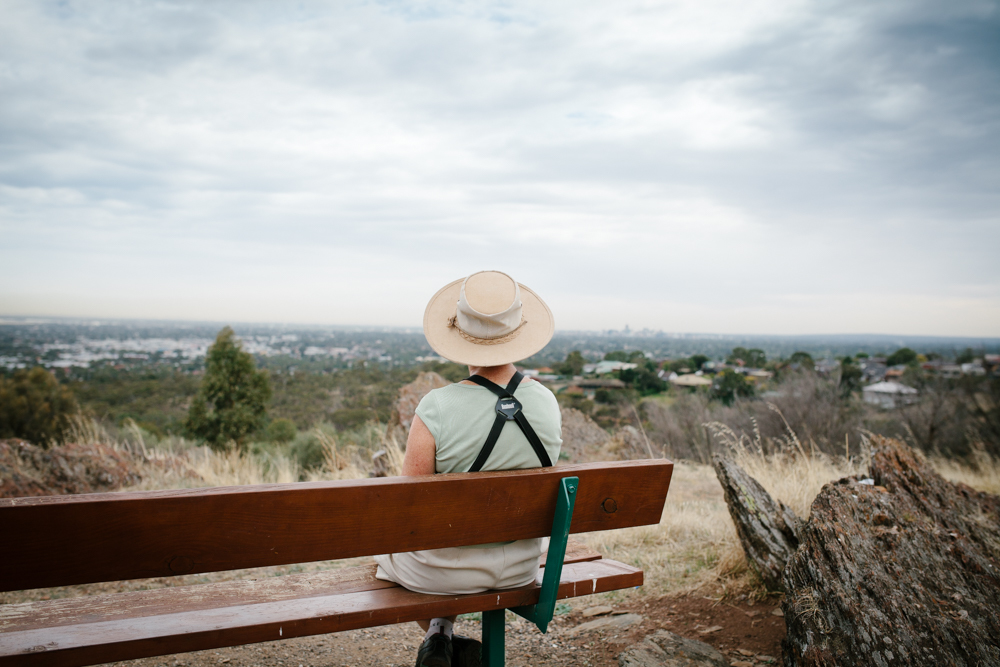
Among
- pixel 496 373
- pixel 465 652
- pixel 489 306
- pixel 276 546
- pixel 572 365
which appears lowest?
pixel 572 365

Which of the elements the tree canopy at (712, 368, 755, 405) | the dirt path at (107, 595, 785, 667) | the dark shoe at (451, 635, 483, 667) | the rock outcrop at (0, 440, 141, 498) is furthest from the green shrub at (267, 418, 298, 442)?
the dark shoe at (451, 635, 483, 667)

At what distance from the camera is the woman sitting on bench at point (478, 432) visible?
1.92 m

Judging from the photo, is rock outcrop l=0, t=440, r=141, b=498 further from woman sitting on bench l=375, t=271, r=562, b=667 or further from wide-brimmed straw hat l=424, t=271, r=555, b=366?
wide-brimmed straw hat l=424, t=271, r=555, b=366

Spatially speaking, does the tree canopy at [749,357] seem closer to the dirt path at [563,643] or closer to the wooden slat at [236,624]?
the dirt path at [563,643]

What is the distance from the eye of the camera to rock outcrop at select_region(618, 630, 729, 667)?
2.51 meters

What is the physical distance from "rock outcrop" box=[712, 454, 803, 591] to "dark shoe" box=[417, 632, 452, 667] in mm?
1701

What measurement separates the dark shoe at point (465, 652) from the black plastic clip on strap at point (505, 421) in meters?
0.69

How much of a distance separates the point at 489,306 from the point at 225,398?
12.5 meters

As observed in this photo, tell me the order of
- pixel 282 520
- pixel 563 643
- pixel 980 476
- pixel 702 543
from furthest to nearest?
pixel 980 476 → pixel 702 543 → pixel 563 643 → pixel 282 520

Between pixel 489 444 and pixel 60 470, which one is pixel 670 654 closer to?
pixel 489 444

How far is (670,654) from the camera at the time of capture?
8.45ft

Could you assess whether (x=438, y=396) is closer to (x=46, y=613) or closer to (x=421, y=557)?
(x=421, y=557)

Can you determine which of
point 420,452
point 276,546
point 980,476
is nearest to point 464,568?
point 420,452

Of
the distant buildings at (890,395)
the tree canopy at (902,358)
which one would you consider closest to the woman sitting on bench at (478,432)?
the distant buildings at (890,395)
